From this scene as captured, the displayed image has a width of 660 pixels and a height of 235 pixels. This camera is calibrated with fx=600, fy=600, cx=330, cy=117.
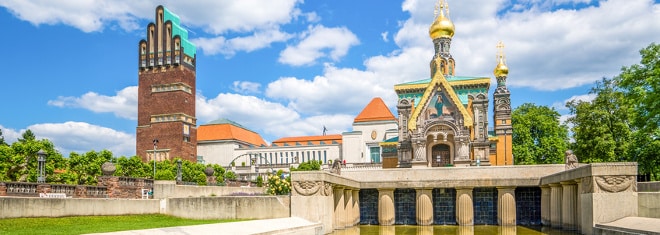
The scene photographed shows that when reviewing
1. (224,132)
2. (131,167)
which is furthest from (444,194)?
(224,132)

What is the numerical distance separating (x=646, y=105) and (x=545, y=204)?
940 centimetres

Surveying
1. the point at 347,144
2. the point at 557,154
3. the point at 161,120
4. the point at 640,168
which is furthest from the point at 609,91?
the point at 161,120

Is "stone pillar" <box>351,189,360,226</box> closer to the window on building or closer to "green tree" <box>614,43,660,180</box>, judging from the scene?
"green tree" <box>614,43,660,180</box>

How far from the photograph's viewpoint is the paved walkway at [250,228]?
17.0 m

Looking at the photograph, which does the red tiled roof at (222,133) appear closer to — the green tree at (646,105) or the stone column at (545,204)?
the green tree at (646,105)

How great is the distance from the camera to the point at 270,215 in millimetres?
23750

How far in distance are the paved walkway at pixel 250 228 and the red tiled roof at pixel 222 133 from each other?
99.2 meters

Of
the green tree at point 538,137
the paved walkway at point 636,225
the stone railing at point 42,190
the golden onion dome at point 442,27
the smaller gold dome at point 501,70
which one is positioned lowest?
the paved walkway at point 636,225

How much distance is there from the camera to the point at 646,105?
1304 inches

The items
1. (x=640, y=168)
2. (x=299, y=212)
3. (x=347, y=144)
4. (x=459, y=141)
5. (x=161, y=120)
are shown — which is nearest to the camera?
(x=299, y=212)

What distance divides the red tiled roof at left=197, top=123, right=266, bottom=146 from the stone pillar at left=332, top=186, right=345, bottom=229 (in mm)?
94204

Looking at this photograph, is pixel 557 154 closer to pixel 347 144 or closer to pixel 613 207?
pixel 347 144

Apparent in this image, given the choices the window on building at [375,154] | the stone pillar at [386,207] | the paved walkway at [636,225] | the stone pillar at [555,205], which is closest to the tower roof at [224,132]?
the window on building at [375,154]

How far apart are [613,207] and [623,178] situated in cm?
96
